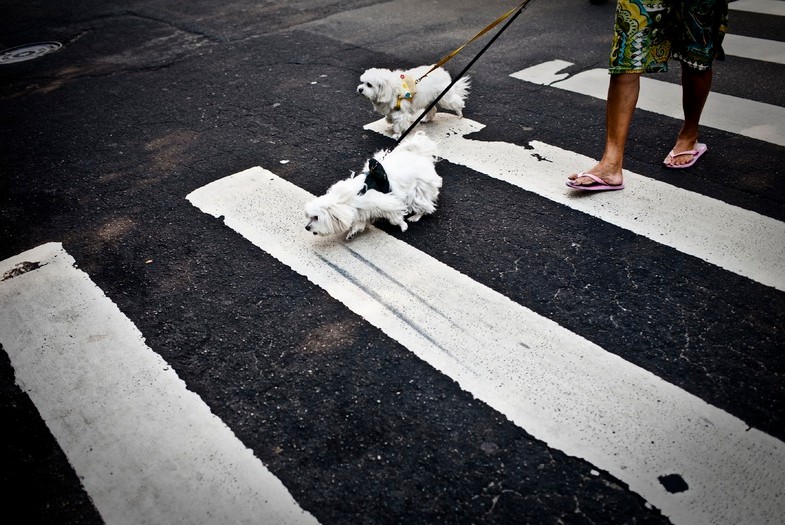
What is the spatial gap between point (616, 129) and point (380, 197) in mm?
1707

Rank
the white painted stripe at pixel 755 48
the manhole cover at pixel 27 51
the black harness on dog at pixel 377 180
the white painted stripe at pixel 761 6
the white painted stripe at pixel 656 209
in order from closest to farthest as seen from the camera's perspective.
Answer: the white painted stripe at pixel 656 209
the black harness on dog at pixel 377 180
the white painted stripe at pixel 755 48
the white painted stripe at pixel 761 6
the manhole cover at pixel 27 51

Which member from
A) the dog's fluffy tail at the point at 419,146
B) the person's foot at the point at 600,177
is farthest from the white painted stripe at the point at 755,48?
the dog's fluffy tail at the point at 419,146

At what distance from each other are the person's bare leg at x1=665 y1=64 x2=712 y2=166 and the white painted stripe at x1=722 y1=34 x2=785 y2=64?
266 centimetres

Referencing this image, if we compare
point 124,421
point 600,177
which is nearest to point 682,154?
point 600,177

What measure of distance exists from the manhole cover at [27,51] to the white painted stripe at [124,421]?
587cm

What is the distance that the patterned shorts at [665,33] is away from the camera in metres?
3.43

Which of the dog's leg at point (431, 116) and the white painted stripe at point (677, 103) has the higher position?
the white painted stripe at point (677, 103)

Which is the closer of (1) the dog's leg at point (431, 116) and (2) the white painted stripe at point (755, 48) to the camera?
(1) the dog's leg at point (431, 116)

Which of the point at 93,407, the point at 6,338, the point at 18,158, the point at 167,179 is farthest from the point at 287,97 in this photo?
the point at 93,407

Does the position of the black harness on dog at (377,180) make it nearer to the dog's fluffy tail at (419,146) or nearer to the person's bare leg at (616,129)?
the dog's fluffy tail at (419,146)

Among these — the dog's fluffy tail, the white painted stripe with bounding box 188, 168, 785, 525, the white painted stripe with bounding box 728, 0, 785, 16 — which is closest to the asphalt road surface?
the white painted stripe with bounding box 188, 168, 785, 525

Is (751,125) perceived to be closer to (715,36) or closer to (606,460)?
(715,36)

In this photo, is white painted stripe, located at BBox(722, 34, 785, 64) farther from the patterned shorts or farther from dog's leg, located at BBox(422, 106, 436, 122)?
dog's leg, located at BBox(422, 106, 436, 122)

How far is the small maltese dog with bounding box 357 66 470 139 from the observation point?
4.55 metres
